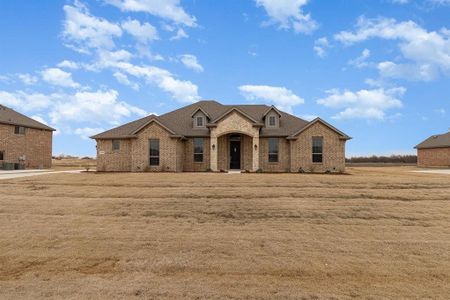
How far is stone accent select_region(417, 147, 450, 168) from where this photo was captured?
47.1 m

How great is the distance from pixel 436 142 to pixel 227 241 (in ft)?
163

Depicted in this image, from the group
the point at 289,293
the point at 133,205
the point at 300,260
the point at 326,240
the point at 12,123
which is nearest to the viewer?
the point at 289,293

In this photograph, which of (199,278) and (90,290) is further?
(199,278)

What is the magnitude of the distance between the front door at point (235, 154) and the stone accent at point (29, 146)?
24.5 metres

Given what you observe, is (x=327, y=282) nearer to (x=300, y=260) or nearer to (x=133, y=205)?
(x=300, y=260)

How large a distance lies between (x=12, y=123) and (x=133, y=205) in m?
30.0

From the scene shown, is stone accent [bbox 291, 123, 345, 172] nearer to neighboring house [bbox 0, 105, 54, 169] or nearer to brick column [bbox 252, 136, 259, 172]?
brick column [bbox 252, 136, 259, 172]

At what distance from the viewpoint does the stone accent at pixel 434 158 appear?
1855 inches

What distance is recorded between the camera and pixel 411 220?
500 inches

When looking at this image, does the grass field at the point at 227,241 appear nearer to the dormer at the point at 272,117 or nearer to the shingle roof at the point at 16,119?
the dormer at the point at 272,117

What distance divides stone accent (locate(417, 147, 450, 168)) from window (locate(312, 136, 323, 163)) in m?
29.0

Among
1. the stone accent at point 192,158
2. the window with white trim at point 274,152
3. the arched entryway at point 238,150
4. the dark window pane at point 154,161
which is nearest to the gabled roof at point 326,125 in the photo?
the window with white trim at point 274,152

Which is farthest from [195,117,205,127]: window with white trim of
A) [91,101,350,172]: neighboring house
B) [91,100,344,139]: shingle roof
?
[91,100,344,139]: shingle roof

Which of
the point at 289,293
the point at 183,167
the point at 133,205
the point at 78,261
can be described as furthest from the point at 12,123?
the point at 289,293
